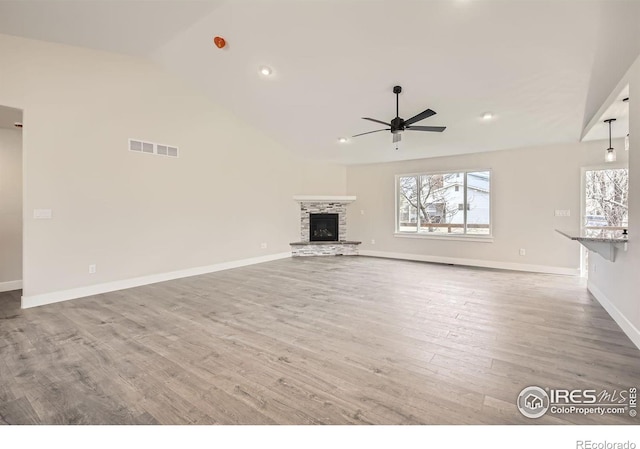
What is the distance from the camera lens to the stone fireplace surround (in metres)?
7.74

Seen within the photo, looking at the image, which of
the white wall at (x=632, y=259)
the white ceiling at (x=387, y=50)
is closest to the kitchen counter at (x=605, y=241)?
the white wall at (x=632, y=259)

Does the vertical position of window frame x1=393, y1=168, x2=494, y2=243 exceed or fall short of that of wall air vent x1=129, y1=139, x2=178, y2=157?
it falls short

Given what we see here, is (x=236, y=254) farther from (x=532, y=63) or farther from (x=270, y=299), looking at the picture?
(x=532, y=63)

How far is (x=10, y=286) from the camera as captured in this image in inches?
180

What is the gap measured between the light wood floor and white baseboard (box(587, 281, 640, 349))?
0.09m

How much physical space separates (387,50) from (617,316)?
3.97 m

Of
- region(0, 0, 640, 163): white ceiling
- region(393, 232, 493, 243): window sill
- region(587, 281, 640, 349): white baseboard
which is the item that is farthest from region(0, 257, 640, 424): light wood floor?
region(0, 0, 640, 163): white ceiling

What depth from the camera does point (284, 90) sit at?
4902 mm

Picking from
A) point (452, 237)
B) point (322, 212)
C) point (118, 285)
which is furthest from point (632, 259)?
point (118, 285)

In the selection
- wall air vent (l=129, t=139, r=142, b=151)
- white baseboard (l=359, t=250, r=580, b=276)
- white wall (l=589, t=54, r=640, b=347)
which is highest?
wall air vent (l=129, t=139, r=142, b=151)

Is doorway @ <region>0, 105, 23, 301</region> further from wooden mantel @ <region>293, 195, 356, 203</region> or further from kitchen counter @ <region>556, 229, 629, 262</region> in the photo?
kitchen counter @ <region>556, 229, 629, 262</region>

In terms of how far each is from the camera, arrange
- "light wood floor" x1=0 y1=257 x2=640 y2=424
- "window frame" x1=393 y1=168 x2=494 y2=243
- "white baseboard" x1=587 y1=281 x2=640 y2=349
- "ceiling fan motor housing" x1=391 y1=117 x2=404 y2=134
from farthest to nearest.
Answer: "window frame" x1=393 y1=168 x2=494 y2=243, "ceiling fan motor housing" x1=391 y1=117 x2=404 y2=134, "white baseboard" x1=587 y1=281 x2=640 y2=349, "light wood floor" x1=0 y1=257 x2=640 y2=424

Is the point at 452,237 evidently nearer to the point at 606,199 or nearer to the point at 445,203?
the point at 445,203

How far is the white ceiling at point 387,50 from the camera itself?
2939 mm
